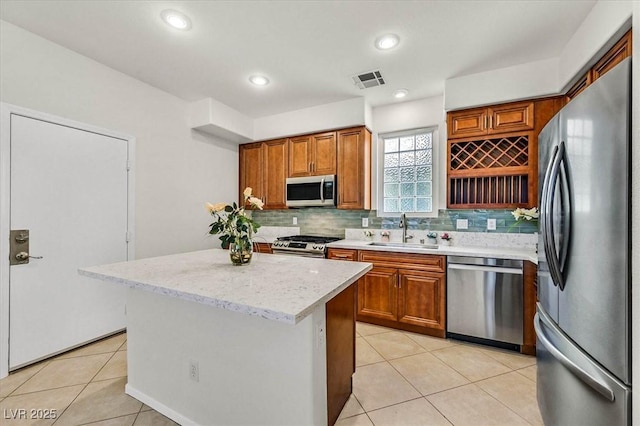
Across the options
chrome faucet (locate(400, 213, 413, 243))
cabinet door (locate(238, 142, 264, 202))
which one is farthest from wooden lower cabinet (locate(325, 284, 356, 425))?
cabinet door (locate(238, 142, 264, 202))

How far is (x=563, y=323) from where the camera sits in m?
1.29

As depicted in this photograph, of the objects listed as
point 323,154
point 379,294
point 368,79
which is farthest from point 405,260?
point 368,79

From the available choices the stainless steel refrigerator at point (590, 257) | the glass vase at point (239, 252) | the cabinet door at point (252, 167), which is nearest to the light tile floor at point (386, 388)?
the stainless steel refrigerator at point (590, 257)

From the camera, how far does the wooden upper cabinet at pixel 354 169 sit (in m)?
3.52

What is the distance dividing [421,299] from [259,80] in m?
2.91

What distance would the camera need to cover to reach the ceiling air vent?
2865mm

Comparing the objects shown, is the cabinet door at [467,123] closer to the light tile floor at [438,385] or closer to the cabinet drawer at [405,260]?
the cabinet drawer at [405,260]

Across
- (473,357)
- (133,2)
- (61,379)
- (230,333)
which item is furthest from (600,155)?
(61,379)

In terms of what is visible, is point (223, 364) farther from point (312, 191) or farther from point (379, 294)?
point (312, 191)

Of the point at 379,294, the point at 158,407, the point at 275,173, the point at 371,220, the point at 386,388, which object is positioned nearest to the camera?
the point at 158,407

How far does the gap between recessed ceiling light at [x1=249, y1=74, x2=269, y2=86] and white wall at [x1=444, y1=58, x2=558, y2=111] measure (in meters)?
1.95

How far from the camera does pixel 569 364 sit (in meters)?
1.19

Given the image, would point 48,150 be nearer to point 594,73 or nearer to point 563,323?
point 563,323

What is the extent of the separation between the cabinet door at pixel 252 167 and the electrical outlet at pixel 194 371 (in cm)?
287
